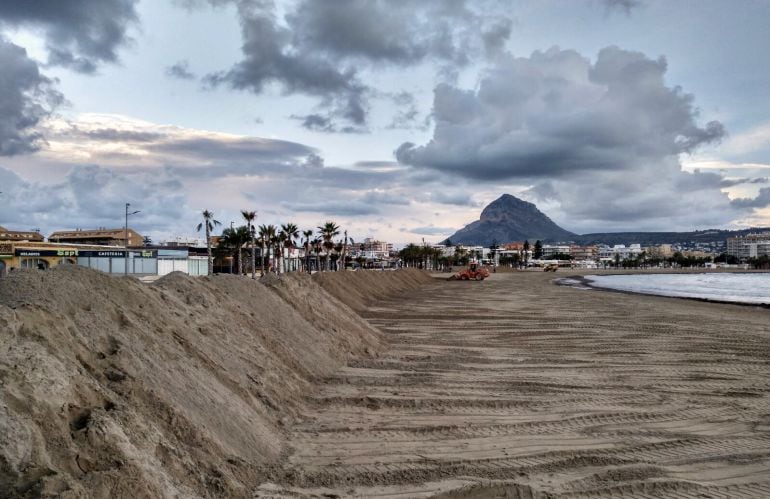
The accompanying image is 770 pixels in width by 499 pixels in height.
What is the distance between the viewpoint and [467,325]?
23.0 m

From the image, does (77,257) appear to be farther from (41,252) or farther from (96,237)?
(96,237)

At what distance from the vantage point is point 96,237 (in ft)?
314

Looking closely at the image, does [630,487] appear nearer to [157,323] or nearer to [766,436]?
[766,436]

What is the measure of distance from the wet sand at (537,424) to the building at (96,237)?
8941 centimetres

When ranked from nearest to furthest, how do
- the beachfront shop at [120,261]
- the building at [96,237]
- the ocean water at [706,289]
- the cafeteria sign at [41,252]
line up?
the ocean water at [706,289]
the cafeteria sign at [41,252]
the beachfront shop at [120,261]
the building at [96,237]

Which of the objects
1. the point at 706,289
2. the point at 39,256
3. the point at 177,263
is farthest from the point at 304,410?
the point at 706,289

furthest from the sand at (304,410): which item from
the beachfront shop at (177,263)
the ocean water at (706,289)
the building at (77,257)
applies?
the beachfront shop at (177,263)

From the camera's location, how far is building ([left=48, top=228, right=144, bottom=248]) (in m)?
94.5

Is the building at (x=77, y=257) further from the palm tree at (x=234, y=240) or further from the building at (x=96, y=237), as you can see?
the building at (x=96, y=237)

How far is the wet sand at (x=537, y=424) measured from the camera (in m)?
6.28

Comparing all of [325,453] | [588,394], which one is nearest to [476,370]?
[588,394]

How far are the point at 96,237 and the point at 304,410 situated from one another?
98723 millimetres

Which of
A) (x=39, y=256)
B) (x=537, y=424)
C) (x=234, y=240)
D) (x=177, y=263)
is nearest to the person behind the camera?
(x=537, y=424)

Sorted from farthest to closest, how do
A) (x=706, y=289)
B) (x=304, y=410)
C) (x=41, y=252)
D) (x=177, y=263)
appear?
1. (x=706, y=289)
2. (x=177, y=263)
3. (x=41, y=252)
4. (x=304, y=410)
